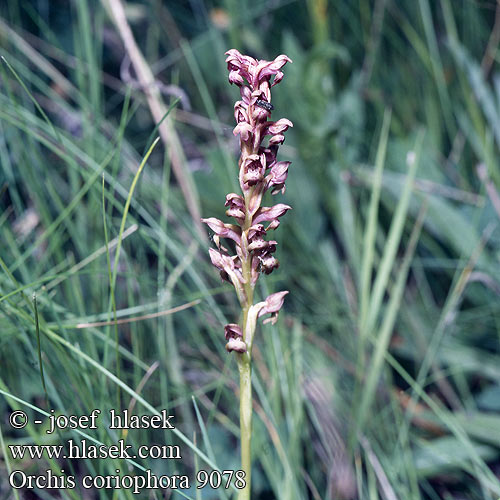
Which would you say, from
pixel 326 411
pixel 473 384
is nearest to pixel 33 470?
pixel 326 411

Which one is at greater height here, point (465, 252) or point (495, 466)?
point (465, 252)

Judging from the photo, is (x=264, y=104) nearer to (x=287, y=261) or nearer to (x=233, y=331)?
(x=233, y=331)

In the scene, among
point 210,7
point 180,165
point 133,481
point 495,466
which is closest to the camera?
point 133,481

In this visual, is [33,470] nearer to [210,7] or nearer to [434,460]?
[434,460]

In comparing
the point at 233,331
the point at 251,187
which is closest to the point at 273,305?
the point at 233,331

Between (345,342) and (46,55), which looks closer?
(345,342)

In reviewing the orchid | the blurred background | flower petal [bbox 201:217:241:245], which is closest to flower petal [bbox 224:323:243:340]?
the orchid

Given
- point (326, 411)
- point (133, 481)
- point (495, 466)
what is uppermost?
point (133, 481)
